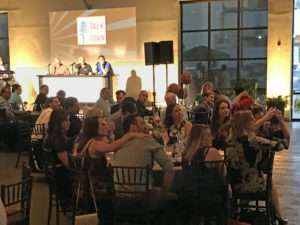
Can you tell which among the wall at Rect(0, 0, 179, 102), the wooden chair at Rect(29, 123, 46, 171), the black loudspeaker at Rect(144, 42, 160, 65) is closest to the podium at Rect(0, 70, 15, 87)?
the wall at Rect(0, 0, 179, 102)

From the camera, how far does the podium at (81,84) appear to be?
12.9 m

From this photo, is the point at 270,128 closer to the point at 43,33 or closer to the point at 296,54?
the point at 296,54

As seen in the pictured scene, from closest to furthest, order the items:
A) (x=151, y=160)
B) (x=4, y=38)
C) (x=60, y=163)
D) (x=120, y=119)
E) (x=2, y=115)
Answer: (x=151, y=160) → (x=60, y=163) → (x=120, y=119) → (x=2, y=115) → (x=4, y=38)

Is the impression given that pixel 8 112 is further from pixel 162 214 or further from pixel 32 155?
pixel 162 214

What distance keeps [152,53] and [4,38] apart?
257 inches

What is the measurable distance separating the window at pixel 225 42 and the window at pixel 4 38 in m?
6.23

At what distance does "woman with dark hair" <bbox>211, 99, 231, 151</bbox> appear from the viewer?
16.4 feet

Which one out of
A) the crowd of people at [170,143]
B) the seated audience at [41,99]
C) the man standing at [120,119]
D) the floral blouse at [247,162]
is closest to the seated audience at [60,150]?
the crowd of people at [170,143]

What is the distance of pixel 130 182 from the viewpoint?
3.40m

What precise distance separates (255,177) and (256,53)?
9854 mm

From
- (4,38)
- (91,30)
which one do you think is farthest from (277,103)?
(4,38)

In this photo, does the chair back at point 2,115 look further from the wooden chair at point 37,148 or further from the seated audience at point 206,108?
the seated audience at point 206,108

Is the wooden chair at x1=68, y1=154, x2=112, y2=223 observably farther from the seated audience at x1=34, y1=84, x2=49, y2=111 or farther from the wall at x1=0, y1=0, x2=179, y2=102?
the wall at x1=0, y1=0, x2=179, y2=102

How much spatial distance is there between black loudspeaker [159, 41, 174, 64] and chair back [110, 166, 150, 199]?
26.3ft
